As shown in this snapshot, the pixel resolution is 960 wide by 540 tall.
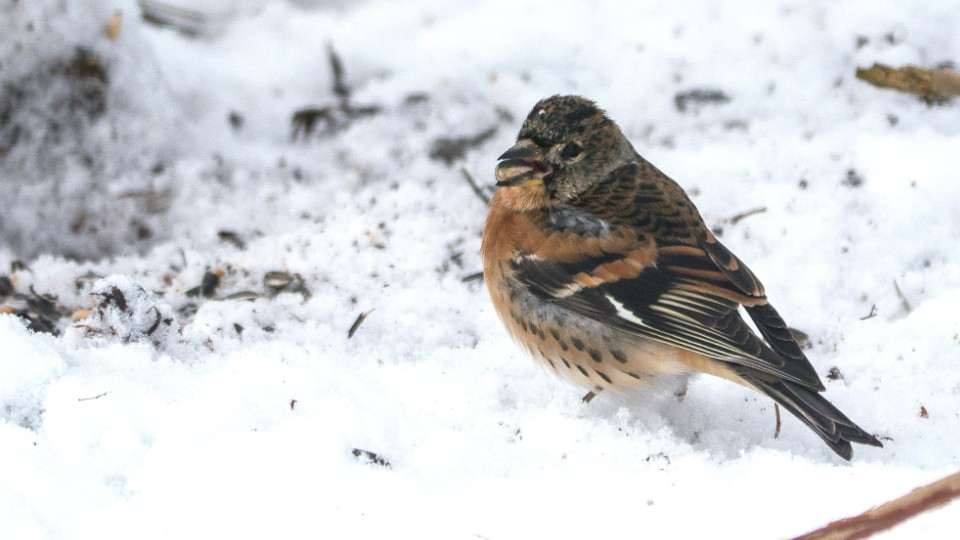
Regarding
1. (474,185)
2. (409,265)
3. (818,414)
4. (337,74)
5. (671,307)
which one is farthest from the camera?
(337,74)

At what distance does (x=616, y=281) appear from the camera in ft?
10.1

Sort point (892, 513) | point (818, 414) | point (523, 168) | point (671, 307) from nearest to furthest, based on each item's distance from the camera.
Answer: point (892, 513)
point (818, 414)
point (671, 307)
point (523, 168)

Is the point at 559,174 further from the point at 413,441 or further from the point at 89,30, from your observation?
the point at 89,30

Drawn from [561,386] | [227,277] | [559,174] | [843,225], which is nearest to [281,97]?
[227,277]

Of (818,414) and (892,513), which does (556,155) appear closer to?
(818,414)

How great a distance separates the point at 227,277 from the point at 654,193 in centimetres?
192

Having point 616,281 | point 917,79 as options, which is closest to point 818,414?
point 616,281

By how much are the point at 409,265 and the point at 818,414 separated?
1955mm

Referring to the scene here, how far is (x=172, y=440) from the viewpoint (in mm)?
2631

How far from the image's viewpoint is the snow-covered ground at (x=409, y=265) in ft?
8.21

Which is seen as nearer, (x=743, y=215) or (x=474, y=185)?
(x=743, y=215)

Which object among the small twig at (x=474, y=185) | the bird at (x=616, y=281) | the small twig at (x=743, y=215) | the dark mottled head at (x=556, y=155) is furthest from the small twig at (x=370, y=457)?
the small twig at (x=743, y=215)

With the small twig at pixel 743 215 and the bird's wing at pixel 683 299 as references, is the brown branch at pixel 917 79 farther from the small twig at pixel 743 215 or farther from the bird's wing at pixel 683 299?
the bird's wing at pixel 683 299

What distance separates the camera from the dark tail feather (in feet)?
8.81
